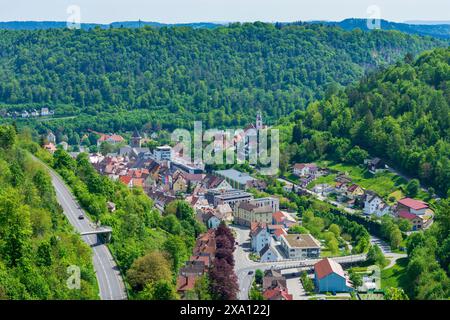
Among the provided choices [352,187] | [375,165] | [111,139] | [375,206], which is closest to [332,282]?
[375,206]

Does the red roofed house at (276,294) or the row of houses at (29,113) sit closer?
the red roofed house at (276,294)

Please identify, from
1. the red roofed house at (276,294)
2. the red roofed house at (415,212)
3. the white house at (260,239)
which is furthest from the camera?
the red roofed house at (415,212)

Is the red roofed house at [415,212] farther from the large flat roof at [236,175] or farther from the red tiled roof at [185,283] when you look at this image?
the red tiled roof at [185,283]

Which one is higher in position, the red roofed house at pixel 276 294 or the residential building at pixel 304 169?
the red roofed house at pixel 276 294

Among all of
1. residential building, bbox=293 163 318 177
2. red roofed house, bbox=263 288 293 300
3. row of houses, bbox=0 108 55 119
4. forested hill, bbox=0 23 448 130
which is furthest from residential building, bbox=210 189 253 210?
row of houses, bbox=0 108 55 119
